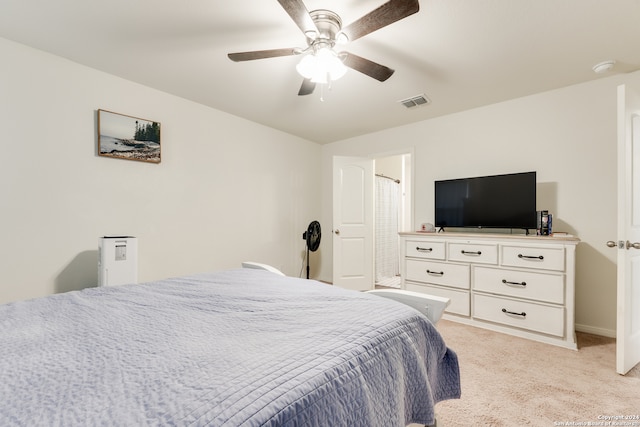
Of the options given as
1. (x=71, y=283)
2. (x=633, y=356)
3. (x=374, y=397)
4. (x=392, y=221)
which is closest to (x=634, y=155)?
(x=633, y=356)

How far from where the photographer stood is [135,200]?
2.75 metres

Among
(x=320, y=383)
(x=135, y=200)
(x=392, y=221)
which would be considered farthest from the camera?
(x=392, y=221)

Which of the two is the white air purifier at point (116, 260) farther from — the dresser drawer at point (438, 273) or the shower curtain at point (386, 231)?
the shower curtain at point (386, 231)

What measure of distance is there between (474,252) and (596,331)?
128 cm

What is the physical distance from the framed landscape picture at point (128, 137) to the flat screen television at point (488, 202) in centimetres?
325

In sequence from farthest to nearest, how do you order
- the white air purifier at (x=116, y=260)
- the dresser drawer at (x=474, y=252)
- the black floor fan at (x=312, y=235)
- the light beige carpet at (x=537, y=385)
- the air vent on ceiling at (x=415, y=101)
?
1. the black floor fan at (x=312, y=235)
2. the air vent on ceiling at (x=415, y=101)
3. the dresser drawer at (x=474, y=252)
4. the white air purifier at (x=116, y=260)
5. the light beige carpet at (x=537, y=385)

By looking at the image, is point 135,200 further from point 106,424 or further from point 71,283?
point 106,424

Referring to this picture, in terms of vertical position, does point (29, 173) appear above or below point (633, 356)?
above

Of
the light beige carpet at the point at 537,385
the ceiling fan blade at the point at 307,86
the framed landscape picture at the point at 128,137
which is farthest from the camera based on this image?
the framed landscape picture at the point at 128,137

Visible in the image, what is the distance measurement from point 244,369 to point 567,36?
2886mm

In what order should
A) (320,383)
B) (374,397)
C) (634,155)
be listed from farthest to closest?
1. (634,155)
2. (374,397)
3. (320,383)

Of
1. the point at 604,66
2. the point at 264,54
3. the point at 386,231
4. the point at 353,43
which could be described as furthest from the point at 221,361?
the point at 386,231

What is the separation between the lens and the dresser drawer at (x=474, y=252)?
8.98 feet

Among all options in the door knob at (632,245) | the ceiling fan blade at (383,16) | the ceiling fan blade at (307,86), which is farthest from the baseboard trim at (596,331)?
→ the ceiling fan blade at (307,86)
